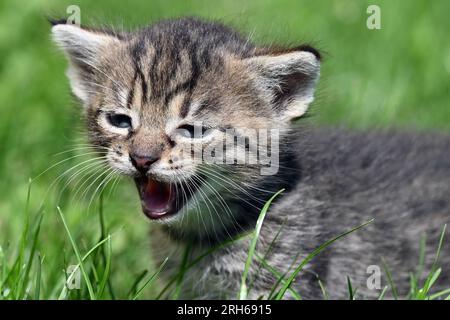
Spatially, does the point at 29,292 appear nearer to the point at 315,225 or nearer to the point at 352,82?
the point at 315,225

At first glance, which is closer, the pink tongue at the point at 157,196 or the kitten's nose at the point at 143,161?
the kitten's nose at the point at 143,161

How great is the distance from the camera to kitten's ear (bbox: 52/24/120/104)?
15.3 feet

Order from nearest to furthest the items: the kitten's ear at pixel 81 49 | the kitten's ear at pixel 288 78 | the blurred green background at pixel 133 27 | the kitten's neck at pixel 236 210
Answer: the kitten's ear at pixel 288 78, the kitten's neck at pixel 236 210, the kitten's ear at pixel 81 49, the blurred green background at pixel 133 27

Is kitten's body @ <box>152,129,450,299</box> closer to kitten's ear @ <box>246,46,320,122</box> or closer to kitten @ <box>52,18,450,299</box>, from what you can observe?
kitten @ <box>52,18,450,299</box>

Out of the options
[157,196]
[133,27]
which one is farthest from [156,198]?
[133,27]

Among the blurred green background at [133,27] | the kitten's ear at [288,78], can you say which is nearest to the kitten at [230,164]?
the kitten's ear at [288,78]

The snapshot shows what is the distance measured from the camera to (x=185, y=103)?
420 cm

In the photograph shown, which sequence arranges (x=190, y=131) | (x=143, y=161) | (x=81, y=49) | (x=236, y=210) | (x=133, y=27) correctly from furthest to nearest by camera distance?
(x=133, y=27)
(x=81, y=49)
(x=236, y=210)
(x=190, y=131)
(x=143, y=161)

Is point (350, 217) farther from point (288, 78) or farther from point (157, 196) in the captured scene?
point (157, 196)

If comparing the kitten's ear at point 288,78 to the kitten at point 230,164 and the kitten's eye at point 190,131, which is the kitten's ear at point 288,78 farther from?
the kitten's eye at point 190,131

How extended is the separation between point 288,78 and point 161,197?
0.91m

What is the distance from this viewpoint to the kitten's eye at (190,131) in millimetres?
4184

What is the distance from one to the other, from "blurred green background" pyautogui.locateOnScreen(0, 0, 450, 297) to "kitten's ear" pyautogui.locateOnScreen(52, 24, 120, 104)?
193 millimetres

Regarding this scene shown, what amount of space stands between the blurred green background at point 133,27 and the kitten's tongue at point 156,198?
515 millimetres
